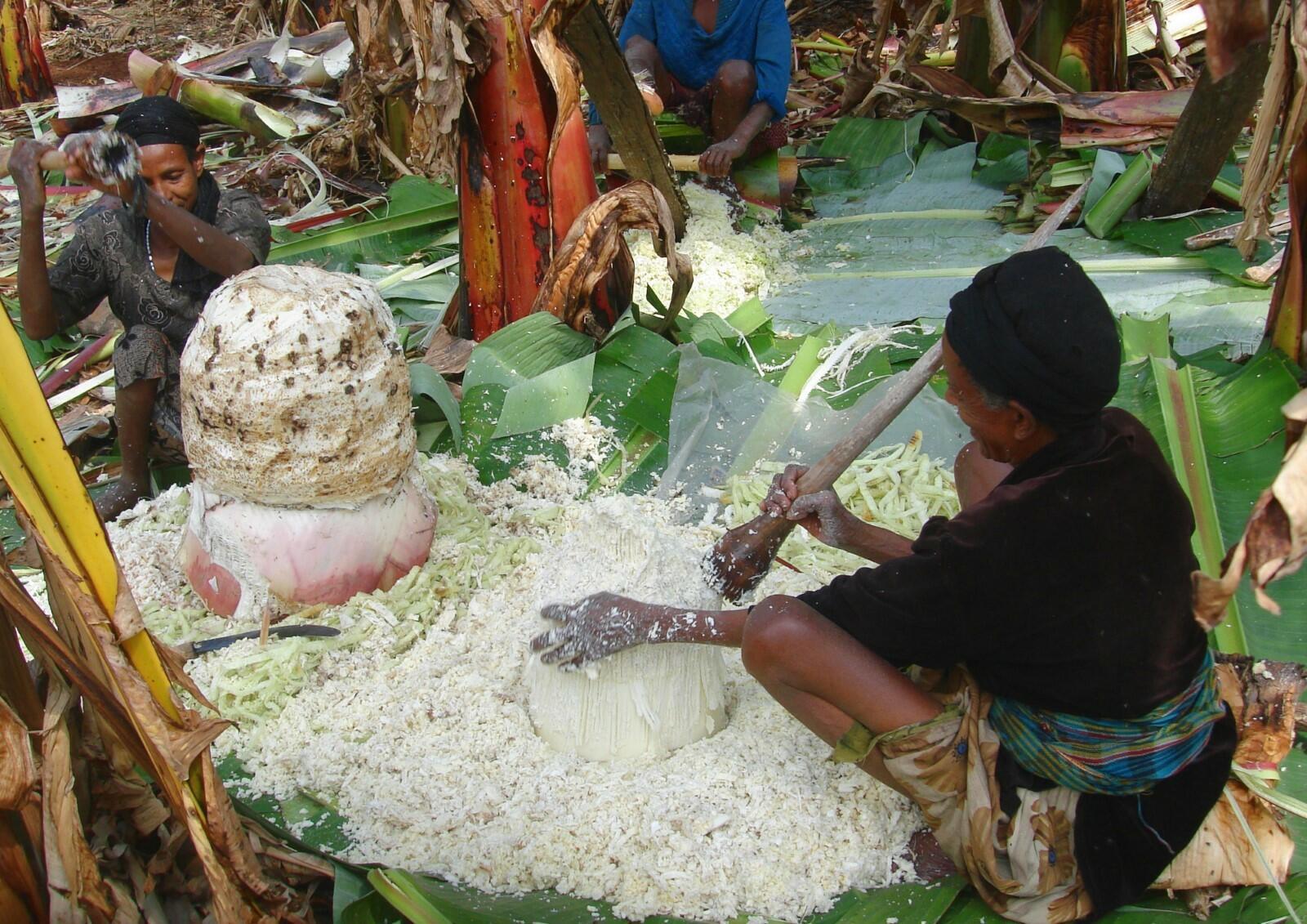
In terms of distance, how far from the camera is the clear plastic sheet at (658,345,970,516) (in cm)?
288

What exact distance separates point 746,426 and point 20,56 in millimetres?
7133

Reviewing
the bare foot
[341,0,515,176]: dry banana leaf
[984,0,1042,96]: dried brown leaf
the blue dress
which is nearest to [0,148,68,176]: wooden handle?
the bare foot

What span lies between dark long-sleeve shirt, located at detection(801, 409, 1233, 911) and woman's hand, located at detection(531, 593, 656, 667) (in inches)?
15.3

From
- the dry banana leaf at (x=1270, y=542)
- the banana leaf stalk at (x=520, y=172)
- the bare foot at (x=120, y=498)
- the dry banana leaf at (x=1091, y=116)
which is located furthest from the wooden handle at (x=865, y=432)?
the dry banana leaf at (x=1091, y=116)

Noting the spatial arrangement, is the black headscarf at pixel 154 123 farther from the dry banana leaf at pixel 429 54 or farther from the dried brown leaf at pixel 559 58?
the dried brown leaf at pixel 559 58

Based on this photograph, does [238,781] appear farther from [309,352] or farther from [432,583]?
[309,352]

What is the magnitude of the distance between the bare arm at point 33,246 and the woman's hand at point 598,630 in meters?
1.56

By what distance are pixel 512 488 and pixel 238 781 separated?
3.65ft

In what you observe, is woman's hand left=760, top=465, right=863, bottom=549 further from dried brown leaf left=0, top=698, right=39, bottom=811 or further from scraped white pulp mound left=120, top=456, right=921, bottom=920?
dried brown leaf left=0, top=698, right=39, bottom=811

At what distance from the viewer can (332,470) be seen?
2283 millimetres

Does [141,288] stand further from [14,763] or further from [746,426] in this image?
[14,763]

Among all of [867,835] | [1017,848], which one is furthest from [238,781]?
[1017,848]

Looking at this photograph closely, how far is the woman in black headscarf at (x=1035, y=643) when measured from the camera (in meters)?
1.49

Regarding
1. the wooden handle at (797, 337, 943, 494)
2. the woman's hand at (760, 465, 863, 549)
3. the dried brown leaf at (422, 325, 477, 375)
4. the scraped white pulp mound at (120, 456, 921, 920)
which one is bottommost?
the scraped white pulp mound at (120, 456, 921, 920)
